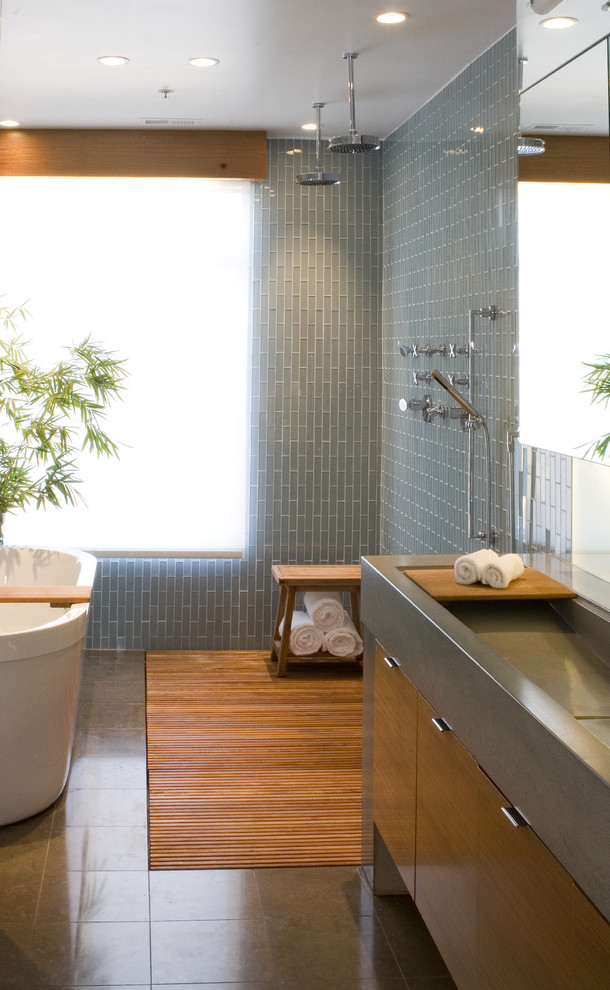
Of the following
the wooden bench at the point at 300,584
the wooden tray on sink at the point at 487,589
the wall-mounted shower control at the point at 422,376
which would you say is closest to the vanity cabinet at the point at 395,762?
the wooden tray on sink at the point at 487,589

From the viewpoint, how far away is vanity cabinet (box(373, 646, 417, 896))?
105 inches

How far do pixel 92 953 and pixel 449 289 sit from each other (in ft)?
9.91

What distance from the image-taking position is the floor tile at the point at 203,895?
306 centimetres

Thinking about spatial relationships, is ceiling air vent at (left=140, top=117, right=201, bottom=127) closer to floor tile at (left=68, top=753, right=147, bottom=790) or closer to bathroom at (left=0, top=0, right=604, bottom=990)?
bathroom at (left=0, top=0, right=604, bottom=990)

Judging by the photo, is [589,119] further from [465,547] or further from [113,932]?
[113,932]

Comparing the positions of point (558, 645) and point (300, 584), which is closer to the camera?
point (558, 645)

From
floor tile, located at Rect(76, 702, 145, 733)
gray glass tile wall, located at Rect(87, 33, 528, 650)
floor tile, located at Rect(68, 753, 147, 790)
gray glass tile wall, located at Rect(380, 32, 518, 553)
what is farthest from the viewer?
gray glass tile wall, located at Rect(87, 33, 528, 650)

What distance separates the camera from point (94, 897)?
3148 millimetres

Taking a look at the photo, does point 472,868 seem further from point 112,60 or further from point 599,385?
point 112,60

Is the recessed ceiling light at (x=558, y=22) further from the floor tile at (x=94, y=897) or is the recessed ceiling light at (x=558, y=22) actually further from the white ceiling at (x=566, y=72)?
the floor tile at (x=94, y=897)

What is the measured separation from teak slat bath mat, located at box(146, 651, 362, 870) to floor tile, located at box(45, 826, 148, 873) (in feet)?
0.21

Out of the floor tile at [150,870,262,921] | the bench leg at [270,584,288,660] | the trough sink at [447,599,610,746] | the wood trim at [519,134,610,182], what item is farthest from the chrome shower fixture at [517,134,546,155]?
the bench leg at [270,584,288,660]

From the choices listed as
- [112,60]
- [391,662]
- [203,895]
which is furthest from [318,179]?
[203,895]

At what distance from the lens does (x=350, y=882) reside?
3299mm
